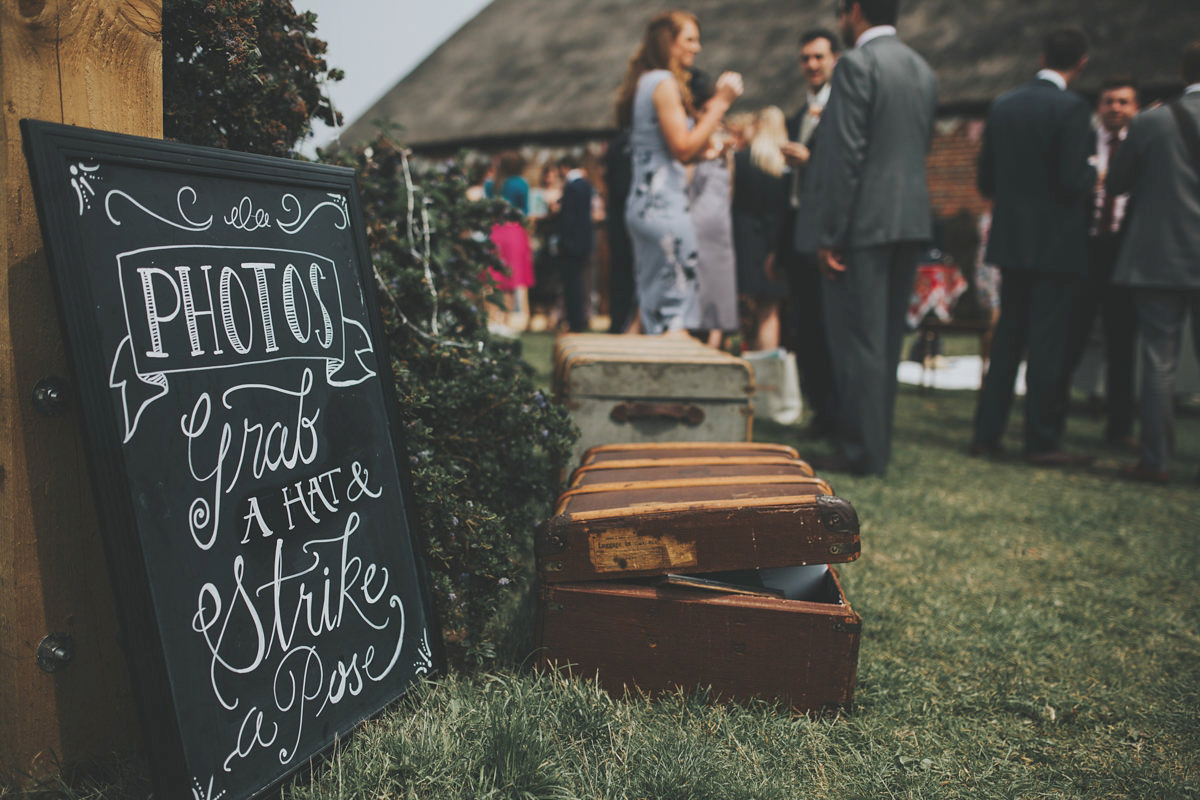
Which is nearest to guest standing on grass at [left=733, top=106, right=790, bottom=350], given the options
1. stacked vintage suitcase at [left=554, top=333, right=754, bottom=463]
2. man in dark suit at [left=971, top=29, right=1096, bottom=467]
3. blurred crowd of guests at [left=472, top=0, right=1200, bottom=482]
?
blurred crowd of guests at [left=472, top=0, right=1200, bottom=482]

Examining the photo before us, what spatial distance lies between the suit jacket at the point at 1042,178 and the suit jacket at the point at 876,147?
0.84m

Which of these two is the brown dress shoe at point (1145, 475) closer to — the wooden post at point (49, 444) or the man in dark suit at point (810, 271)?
the man in dark suit at point (810, 271)

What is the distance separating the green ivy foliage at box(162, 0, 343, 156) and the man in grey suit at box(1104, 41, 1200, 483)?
13.3ft

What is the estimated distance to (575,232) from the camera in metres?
9.68

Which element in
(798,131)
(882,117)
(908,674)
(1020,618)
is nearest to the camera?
(908,674)

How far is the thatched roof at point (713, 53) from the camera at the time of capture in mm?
11820

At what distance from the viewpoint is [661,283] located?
4172 millimetres

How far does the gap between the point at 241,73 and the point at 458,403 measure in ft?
3.06

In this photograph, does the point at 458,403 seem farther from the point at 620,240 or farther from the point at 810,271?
the point at 810,271

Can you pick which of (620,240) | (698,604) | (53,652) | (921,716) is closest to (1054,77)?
(620,240)

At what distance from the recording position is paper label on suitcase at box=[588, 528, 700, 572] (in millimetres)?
1836

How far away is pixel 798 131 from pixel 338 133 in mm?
3273

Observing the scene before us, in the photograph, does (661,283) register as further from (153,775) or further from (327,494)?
(153,775)

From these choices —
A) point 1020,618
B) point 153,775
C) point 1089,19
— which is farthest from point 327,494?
point 1089,19
